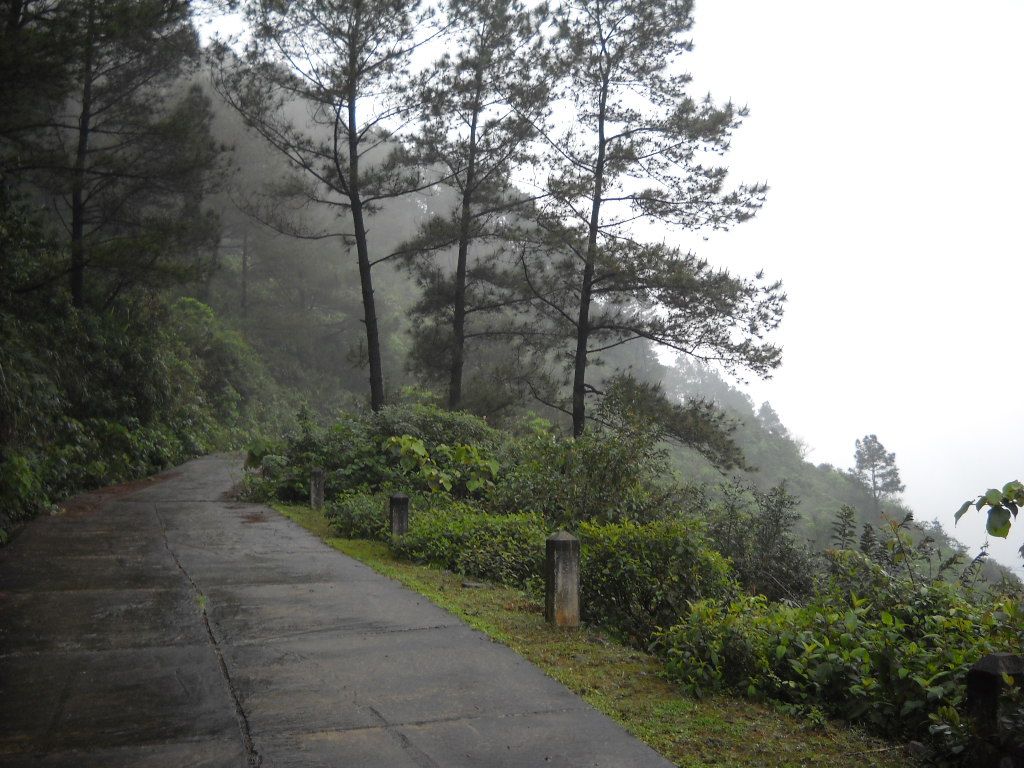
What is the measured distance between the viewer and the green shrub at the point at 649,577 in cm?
668

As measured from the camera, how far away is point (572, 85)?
21109 mm

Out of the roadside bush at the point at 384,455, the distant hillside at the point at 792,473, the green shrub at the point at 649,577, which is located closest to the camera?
the green shrub at the point at 649,577

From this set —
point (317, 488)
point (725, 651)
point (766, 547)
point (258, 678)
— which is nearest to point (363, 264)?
point (317, 488)

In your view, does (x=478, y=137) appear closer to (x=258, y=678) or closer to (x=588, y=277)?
(x=588, y=277)

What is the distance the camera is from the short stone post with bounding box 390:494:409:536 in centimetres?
957

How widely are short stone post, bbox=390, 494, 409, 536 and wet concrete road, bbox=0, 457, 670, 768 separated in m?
1.36

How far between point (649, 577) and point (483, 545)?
239 centimetres

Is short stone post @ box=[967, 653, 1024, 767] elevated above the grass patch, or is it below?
above

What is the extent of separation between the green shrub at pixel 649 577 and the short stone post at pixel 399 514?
317 cm

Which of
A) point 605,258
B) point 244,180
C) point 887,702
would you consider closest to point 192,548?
point 887,702

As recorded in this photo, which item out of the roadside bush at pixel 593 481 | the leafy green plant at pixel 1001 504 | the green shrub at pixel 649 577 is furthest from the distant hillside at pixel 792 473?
the leafy green plant at pixel 1001 504

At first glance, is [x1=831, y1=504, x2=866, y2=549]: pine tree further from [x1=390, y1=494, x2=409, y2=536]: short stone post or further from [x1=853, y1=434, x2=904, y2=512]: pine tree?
[x1=853, y1=434, x2=904, y2=512]: pine tree

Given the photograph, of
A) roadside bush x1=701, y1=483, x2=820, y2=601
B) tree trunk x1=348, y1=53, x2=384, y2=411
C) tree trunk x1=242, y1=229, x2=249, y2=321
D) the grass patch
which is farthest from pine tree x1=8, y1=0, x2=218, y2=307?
tree trunk x1=242, y1=229, x2=249, y2=321

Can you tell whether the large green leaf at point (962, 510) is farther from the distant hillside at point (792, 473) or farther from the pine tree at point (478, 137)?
the distant hillside at point (792, 473)
